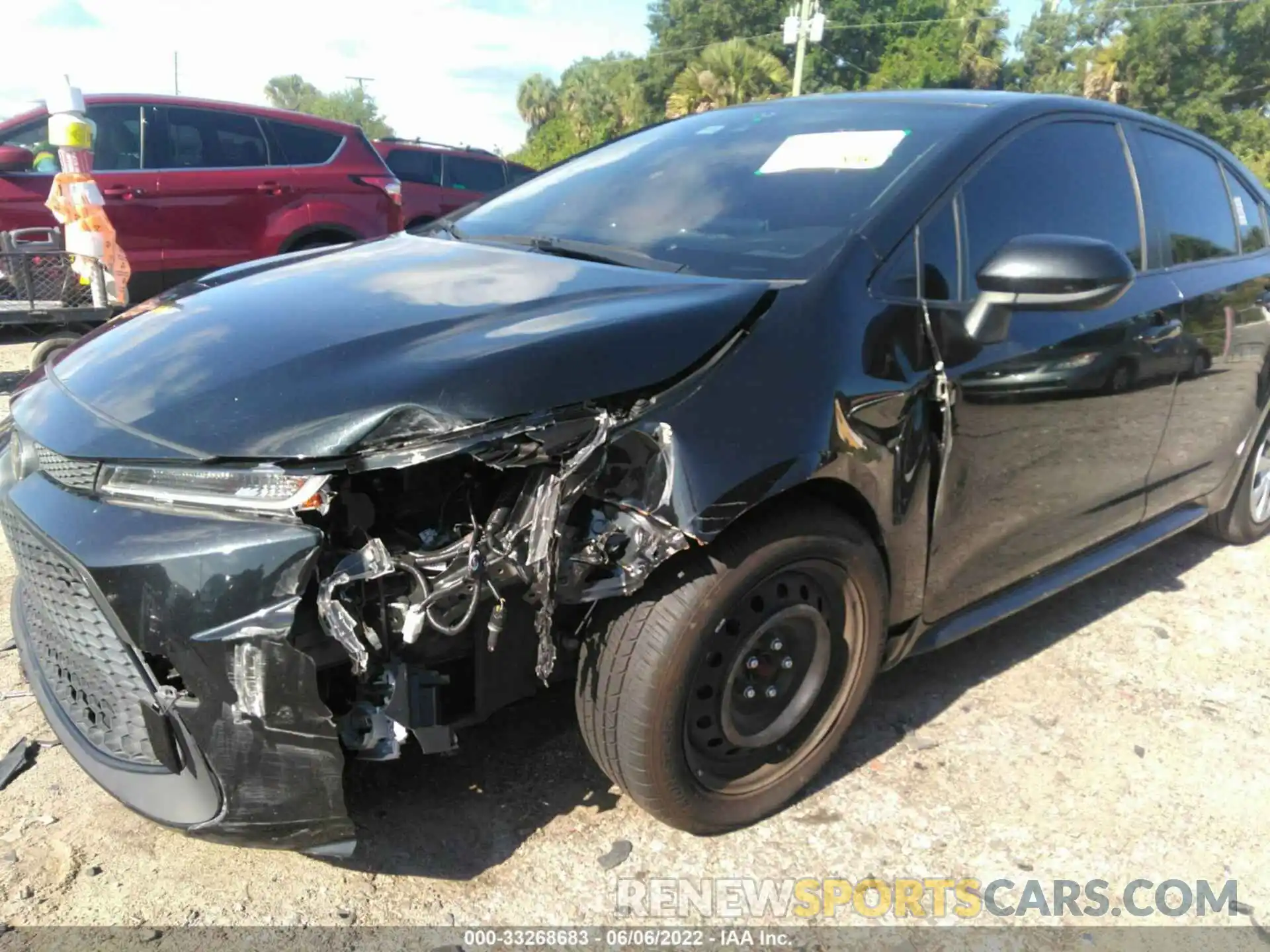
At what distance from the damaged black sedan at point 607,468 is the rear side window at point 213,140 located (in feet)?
17.6

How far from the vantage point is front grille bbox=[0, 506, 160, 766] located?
1768 millimetres

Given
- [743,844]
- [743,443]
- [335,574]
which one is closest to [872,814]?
[743,844]

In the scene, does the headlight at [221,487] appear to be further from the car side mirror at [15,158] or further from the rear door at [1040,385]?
the car side mirror at [15,158]

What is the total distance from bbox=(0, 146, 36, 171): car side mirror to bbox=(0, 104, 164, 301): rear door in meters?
0.15

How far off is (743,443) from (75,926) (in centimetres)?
167

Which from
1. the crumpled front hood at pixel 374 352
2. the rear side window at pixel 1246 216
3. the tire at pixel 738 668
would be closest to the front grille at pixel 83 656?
the crumpled front hood at pixel 374 352

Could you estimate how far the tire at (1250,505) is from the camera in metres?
3.99

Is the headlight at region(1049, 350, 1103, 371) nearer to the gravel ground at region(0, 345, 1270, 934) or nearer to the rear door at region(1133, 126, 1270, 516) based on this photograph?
the rear door at region(1133, 126, 1270, 516)

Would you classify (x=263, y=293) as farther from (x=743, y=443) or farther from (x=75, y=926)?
(x=75, y=926)

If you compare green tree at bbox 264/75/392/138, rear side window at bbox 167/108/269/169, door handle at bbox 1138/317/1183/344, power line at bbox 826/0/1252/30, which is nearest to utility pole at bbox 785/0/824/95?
rear side window at bbox 167/108/269/169

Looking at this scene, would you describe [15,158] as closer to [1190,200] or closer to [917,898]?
[1190,200]

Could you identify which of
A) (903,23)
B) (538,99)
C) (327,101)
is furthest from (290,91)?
(903,23)

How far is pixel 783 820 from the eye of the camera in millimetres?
2330

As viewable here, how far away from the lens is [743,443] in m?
1.88
